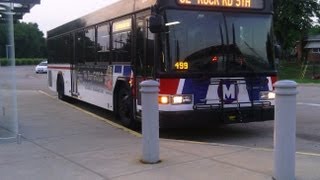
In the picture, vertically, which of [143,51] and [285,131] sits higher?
[143,51]

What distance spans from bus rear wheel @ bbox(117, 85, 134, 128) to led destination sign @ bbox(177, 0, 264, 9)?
2.61 metres

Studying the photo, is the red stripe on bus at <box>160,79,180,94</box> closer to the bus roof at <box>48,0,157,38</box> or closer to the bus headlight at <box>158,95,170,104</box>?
the bus headlight at <box>158,95,170,104</box>

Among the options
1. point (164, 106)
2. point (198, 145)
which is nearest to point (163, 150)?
point (198, 145)

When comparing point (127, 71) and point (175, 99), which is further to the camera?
point (127, 71)

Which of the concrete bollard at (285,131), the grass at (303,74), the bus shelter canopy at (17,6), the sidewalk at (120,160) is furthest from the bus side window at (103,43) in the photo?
the grass at (303,74)

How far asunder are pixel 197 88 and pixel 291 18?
38.5m

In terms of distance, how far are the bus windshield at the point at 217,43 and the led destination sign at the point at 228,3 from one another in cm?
16

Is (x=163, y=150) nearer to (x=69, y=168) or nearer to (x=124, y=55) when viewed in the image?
(x=69, y=168)

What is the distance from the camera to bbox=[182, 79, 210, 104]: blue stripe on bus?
33.2ft

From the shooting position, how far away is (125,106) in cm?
1216

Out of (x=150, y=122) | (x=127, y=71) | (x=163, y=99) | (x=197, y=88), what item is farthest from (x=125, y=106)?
(x=150, y=122)

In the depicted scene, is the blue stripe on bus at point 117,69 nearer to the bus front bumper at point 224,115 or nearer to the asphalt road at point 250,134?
the asphalt road at point 250,134

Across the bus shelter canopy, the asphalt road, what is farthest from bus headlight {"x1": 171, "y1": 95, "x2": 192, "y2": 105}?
the bus shelter canopy

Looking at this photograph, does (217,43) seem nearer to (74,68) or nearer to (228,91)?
(228,91)
